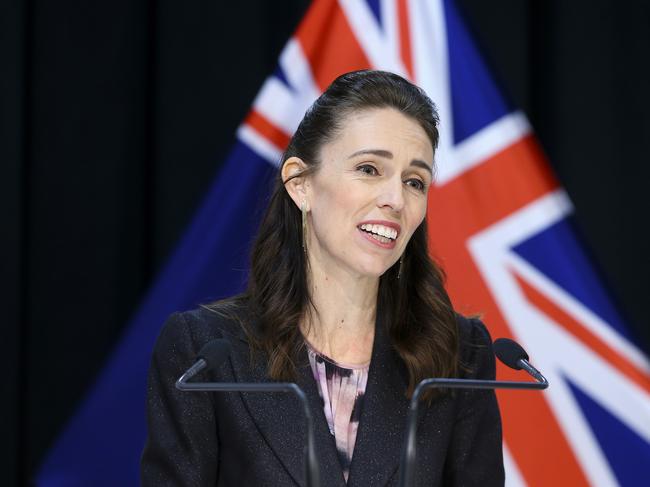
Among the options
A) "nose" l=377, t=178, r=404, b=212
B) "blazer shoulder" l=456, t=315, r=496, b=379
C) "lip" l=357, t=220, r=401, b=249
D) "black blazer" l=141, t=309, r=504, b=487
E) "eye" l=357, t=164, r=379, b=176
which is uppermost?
"eye" l=357, t=164, r=379, b=176

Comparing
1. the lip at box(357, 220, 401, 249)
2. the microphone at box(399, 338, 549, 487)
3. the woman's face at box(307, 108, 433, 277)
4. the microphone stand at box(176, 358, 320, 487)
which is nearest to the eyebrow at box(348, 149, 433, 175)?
the woman's face at box(307, 108, 433, 277)

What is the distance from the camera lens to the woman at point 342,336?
1.52m

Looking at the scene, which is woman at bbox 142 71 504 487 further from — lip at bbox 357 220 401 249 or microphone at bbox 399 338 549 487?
microphone at bbox 399 338 549 487

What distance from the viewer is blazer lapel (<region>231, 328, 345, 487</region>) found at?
1.49 meters

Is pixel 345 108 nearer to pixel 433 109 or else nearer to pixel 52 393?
pixel 433 109

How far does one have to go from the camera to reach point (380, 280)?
1.76 metres

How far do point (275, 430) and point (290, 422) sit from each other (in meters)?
0.03

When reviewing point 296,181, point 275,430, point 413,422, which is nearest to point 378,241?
point 296,181

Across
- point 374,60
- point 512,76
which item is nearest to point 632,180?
point 512,76

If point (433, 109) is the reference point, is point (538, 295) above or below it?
below

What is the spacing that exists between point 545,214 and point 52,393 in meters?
1.37

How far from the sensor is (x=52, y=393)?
254cm

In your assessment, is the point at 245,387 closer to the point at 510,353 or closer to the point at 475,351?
the point at 510,353

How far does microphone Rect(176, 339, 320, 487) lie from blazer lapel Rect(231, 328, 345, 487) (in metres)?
0.29
